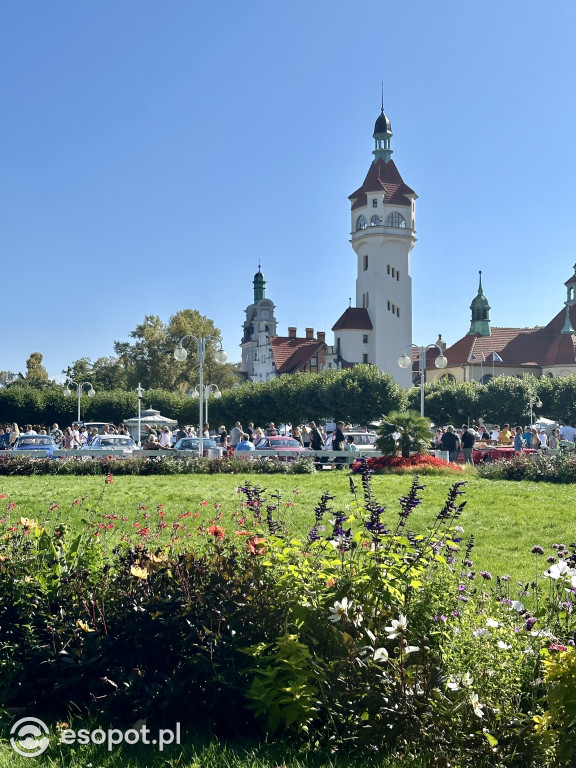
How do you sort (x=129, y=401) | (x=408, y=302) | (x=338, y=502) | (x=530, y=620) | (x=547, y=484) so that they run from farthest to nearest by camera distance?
(x=408, y=302) < (x=129, y=401) < (x=547, y=484) < (x=338, y=502) < (x=530, y=620)

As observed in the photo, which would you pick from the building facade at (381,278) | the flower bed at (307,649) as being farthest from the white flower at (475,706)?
the building facade at (381,278)

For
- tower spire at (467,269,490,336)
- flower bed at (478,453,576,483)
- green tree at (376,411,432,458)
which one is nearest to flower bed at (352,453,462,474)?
green tree at (376,411,432,458)

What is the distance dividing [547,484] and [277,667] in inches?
585

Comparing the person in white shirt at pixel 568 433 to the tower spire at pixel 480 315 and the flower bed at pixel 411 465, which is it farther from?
the tower spire at pixel 480 315

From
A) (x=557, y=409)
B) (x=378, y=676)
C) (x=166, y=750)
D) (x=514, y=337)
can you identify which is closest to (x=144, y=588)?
(x=166, y=750)

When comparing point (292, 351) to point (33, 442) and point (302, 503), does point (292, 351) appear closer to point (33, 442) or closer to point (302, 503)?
point (33, 442)

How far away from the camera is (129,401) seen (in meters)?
75.9

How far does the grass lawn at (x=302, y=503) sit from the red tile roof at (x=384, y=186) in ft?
257

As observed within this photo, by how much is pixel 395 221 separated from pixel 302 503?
85268mm

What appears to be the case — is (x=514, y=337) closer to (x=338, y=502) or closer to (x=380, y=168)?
(x=380, y=168)

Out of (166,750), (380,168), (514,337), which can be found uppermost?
A: (380,168)

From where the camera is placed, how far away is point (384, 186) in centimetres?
9512

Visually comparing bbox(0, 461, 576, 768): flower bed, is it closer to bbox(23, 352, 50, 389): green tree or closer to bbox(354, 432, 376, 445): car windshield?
bbox(354, 432, 376, 445): car windshield

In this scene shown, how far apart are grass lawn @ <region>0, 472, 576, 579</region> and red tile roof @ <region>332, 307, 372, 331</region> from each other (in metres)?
76.0
